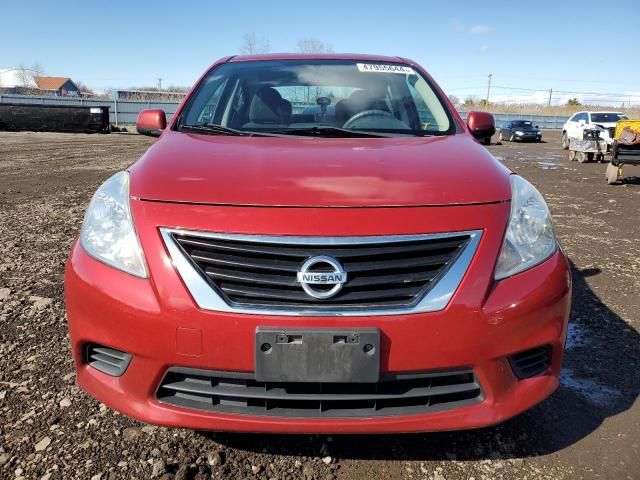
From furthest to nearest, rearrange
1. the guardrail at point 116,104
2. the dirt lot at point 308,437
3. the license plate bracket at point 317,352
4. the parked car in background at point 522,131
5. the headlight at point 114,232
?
the guardrail at point 116,104 → the parked car in background at point 522,131 → the dirt lot at point 308,437 → the headlight at point 114,232 → the license plate bracket at point 317,352

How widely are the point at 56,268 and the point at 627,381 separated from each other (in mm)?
3855

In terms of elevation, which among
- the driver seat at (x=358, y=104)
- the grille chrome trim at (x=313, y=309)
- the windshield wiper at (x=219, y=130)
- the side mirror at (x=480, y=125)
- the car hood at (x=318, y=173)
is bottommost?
the grille chrome trim at (x=313, y=309)

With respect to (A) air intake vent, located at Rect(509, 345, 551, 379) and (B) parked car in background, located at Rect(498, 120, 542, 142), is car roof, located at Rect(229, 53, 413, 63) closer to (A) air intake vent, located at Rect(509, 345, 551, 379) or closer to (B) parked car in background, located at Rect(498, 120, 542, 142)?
(A) air intake vent, located at Rect(509, 345, 551, 379)

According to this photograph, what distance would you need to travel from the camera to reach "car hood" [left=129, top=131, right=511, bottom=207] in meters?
1.74

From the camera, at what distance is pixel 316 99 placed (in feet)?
10.0

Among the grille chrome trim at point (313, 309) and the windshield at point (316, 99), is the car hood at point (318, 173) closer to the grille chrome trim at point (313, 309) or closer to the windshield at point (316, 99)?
the grille chrome trim at point (313, 309)

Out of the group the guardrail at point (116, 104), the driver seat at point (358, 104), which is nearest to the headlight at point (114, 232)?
the driver seat at point (358, 104)

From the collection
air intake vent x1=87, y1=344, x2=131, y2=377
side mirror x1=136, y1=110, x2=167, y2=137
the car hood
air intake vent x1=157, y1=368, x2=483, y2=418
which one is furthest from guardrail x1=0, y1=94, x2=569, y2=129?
air intake vent x1=157, y1=368, x2=483, y2=418

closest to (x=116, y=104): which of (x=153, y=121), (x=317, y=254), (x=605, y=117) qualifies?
(x=605, y=117)

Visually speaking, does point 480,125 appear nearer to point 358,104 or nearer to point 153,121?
point 358,104

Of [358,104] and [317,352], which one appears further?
[358,104]

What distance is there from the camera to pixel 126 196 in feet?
6.10

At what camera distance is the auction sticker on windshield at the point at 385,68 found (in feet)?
10.4

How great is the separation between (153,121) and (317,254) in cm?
212
